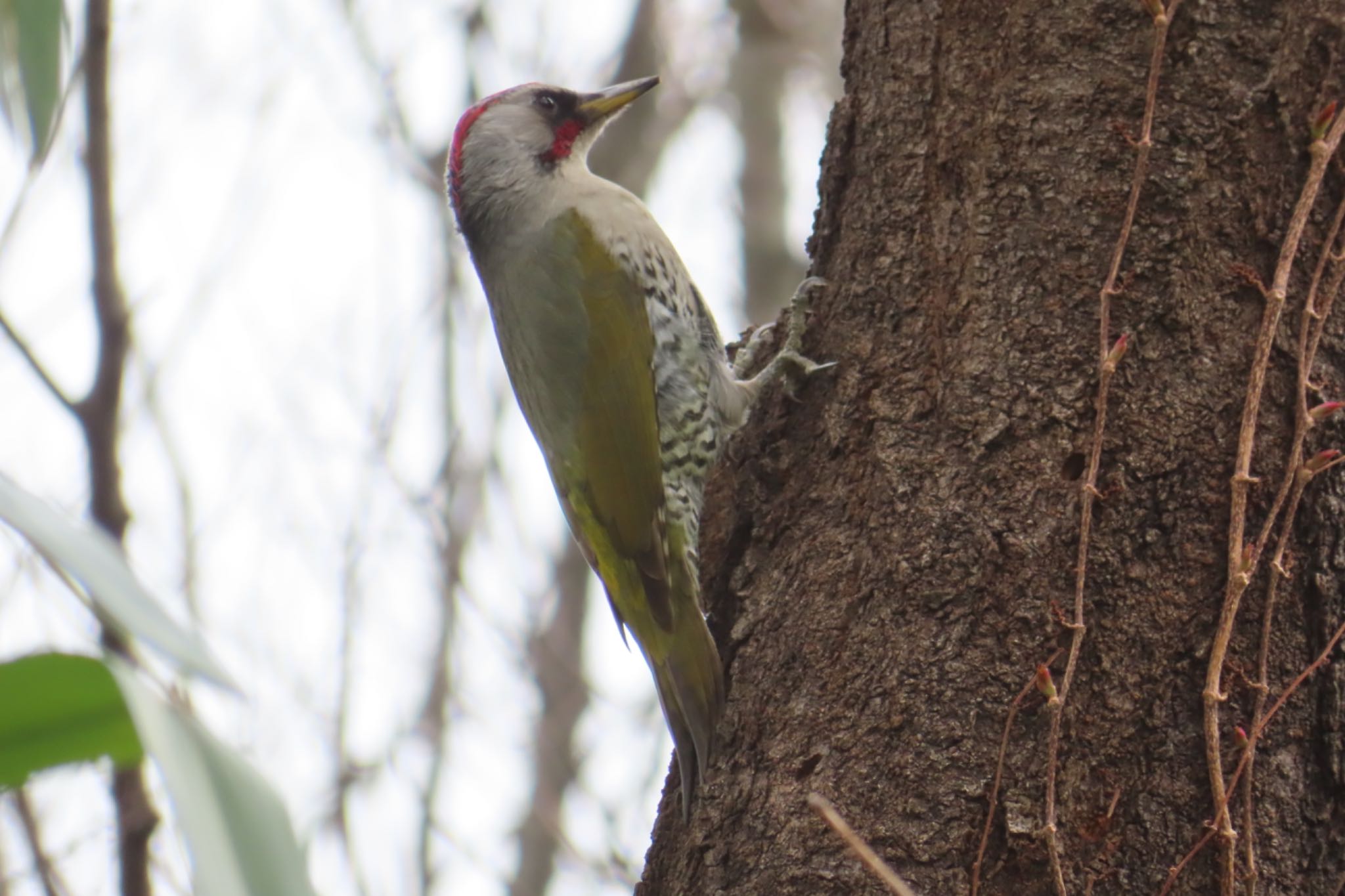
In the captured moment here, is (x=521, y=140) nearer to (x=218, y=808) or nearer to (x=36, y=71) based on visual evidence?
(x=36, y=71)

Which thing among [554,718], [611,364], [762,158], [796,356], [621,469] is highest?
[762,158]

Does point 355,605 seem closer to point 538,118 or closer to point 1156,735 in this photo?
point 538,118

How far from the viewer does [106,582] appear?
3.13 ft

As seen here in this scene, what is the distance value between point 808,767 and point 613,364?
165 cm

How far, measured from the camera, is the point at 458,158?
460cm

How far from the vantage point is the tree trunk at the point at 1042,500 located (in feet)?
7.24

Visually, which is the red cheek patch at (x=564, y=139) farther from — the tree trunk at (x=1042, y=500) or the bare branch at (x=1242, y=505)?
the bare branch at (x=1242, y=505)

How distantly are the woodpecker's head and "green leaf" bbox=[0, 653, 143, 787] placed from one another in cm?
339

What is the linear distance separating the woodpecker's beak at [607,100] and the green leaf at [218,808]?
12.7ft

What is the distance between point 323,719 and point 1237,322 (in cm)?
581

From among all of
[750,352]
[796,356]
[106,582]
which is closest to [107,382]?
[106,582]

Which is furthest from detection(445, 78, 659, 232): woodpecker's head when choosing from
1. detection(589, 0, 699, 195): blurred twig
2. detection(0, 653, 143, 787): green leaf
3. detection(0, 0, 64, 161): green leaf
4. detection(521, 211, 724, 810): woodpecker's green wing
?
detection(589, 0, 699, 195): blurred twig

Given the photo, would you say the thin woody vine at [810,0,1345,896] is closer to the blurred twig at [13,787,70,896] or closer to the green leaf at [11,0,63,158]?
the blurred twig at [13,787,70,896]

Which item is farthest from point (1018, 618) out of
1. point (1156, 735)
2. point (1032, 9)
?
point (1032, 9)
